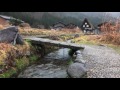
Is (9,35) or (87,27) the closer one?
(9,35)

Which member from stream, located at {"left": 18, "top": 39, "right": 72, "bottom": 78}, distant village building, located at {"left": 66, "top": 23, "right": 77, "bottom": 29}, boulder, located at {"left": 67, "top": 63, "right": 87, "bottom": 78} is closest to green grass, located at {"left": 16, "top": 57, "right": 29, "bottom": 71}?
stream, located at {"left": 18, "top": 39, "right": 72, "bottom": 78}

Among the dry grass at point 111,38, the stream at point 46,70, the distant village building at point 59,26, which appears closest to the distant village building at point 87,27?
the distant village building at point 59,26

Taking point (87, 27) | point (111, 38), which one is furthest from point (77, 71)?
point (87, 27)

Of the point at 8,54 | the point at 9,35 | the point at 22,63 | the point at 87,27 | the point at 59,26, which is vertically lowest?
the point at 22,63

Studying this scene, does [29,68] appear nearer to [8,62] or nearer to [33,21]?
[8,62]

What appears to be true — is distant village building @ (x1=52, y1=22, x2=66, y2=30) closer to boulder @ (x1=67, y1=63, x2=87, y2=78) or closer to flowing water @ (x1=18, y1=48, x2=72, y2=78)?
flowing water @ (x1=18, y1=48, x2=72, y2=78)

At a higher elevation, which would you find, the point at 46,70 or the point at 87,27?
the point at 87,27

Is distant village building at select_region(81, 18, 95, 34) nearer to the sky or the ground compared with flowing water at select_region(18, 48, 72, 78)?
nearer to the sky

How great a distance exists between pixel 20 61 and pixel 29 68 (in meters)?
0.56

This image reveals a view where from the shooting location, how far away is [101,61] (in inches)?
448

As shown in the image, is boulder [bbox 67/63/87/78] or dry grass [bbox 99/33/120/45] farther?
dry grass [bbox 99/33/120/45]

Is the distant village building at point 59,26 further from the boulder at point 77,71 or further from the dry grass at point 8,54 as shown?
the boulder at point 77,71

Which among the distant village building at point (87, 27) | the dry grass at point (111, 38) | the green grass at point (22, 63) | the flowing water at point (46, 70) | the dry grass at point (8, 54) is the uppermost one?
the distant village building at point (87, 27)

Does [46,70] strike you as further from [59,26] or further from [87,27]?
[59,26]
